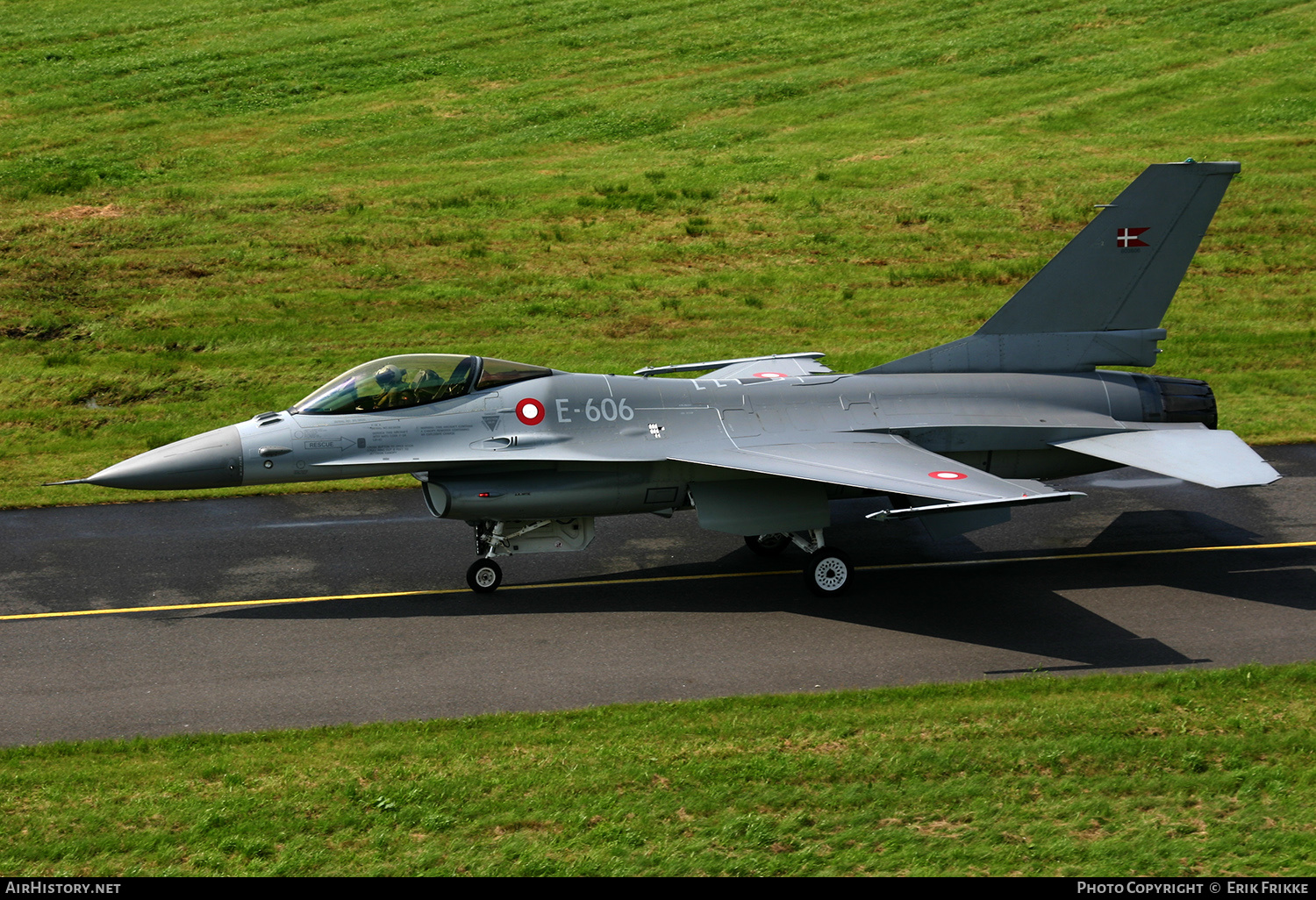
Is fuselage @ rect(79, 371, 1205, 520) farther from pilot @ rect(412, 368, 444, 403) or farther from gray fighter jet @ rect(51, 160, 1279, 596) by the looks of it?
pilot @ rect(412, 368, 444, 403)

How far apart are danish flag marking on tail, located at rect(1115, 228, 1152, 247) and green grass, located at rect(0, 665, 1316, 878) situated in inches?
257

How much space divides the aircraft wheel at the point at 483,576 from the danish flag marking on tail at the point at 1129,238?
9406mm

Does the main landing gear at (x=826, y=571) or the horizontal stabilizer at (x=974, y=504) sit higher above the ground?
the horizontal stabilizer at (x=974, y=504)

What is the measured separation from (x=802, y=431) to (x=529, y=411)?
349 cm

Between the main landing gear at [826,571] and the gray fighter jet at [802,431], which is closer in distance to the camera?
the gray fighter jet at [802,431]

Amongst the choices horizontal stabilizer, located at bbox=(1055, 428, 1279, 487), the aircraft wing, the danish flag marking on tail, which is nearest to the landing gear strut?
the aircraft wing

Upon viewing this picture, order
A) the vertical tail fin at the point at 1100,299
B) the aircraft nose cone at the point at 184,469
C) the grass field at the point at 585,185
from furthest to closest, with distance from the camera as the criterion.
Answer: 1. the grass field at the point at 585,185
2. the vertical tail fin at the point at 1100,299
3. the aircraft nose cone at the point at 184,469

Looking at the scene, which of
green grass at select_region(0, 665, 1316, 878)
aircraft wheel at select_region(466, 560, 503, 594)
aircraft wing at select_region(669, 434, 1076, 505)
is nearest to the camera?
green grass at select_region(0, 665, 1316, 878)

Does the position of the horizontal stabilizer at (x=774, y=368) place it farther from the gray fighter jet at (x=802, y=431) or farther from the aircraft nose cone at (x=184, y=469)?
the aircraft nose cone at (x=184, y=469)

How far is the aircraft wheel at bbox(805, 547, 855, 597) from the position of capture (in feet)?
48.3

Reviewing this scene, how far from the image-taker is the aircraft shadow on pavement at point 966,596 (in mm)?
13703

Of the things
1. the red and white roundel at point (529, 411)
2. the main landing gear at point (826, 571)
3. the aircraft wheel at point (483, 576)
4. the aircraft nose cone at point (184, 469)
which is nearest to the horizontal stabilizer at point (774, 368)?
the red and white roundel at point (529, 411)

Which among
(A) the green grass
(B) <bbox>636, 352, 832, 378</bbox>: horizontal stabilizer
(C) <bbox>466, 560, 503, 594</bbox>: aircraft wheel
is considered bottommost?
(A) the green grass

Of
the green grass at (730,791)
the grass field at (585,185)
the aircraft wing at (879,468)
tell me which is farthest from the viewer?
the grass field at (585,185)
